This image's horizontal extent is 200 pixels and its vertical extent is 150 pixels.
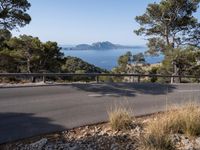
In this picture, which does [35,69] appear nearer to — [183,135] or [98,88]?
[98,88]

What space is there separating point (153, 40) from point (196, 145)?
3026 cm

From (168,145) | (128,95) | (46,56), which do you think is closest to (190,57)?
(46,56)

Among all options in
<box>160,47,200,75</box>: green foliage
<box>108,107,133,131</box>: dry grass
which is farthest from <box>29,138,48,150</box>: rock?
<box>160,47,200,75</box>: green foliage

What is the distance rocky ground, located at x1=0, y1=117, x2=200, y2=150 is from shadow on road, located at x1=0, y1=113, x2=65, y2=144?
33 centimetres

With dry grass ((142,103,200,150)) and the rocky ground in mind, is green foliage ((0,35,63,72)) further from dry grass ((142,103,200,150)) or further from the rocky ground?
dry grass ((142,103,200,150))

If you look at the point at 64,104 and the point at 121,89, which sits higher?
the point at 121,89

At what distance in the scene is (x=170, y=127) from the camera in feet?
29.0

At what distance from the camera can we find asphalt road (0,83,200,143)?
1041 cm

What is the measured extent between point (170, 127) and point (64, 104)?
18.3 ft

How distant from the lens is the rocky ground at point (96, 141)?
8195 millimetres

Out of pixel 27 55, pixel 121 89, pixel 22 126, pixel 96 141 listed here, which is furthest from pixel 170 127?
pixel 27 55

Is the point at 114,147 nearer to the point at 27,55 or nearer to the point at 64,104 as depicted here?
the point at 64,104

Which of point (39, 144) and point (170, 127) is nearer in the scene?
point (39, 144)

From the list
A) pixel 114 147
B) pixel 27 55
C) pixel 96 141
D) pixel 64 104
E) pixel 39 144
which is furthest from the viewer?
pixel 27 55
